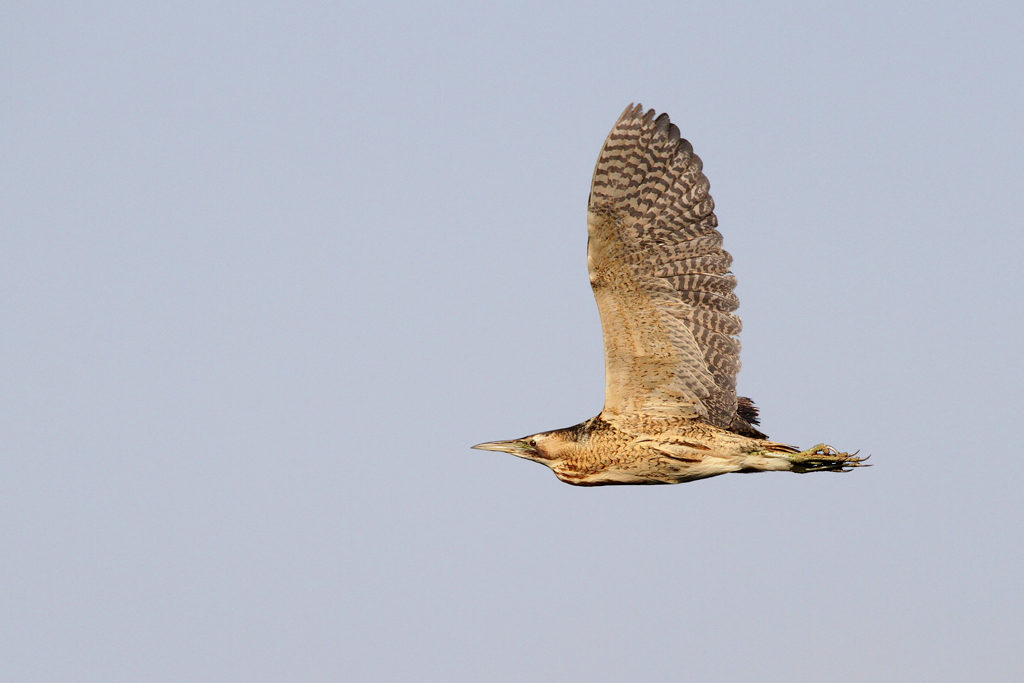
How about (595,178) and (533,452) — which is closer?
(595,178)

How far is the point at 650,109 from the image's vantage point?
12336 millimetres

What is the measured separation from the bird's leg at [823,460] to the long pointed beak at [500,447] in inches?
119

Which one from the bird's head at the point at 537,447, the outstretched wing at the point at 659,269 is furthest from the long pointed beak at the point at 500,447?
the outstretched wing at the point at 659,269

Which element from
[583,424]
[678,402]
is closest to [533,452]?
[583,424]

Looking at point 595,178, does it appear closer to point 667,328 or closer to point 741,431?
point 667,328

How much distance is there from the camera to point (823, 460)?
12.3 meters

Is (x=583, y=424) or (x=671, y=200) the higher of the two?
(x=671, y=200)

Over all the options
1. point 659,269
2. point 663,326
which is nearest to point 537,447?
point 663,326

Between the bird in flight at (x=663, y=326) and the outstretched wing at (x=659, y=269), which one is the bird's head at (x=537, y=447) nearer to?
the bird in flight at (x=663, y=326)

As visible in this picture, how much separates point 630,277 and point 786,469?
96.4 inches

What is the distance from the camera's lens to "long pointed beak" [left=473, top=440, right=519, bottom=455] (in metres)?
13.8

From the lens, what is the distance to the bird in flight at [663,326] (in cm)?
1226

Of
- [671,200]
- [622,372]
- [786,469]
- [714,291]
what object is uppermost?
[671,200]

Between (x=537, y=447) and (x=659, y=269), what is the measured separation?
2403 mm
